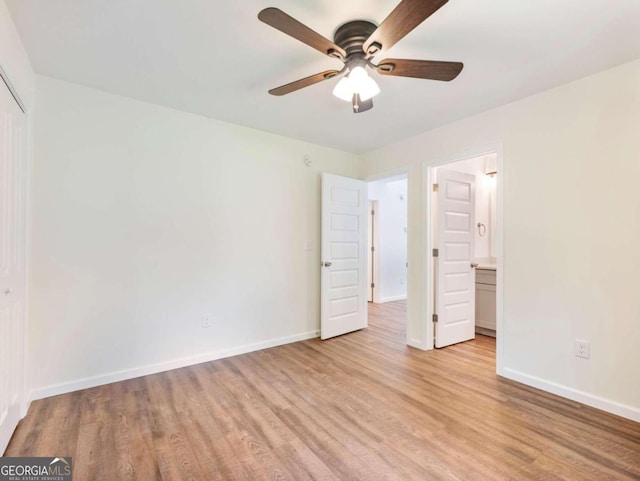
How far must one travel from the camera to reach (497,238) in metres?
2.79

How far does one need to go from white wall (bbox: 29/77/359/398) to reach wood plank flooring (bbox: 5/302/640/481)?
360 millimetres

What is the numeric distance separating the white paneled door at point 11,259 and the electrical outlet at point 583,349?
12.2ft

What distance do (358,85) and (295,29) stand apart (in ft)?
1.68

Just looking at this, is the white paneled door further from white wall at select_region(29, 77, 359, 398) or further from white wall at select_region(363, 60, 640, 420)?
white wall at select_region(363, 60, 640, 420)

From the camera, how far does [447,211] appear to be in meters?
3.52

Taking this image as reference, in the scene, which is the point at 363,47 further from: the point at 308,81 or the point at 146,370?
the point at 146,370

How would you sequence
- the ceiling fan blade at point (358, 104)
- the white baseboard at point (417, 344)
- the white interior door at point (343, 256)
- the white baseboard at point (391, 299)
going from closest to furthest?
the ceiling fan blade at point (358, 104) < the white baseboard at point (417, 344) < the white interior door at point (343, 256) < the white baseboard at point (391, 299)

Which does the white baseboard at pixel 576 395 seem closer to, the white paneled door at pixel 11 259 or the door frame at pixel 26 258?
the white paneled door at pixel 11 259


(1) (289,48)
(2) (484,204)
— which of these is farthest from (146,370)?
(2) (484,204)

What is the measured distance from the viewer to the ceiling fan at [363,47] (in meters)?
1.34

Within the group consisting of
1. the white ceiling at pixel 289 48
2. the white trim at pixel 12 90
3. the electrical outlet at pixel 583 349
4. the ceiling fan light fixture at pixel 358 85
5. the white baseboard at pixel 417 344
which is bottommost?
the white baseboard at pixel 417 344

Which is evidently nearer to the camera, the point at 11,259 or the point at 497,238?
the point at 11,259
